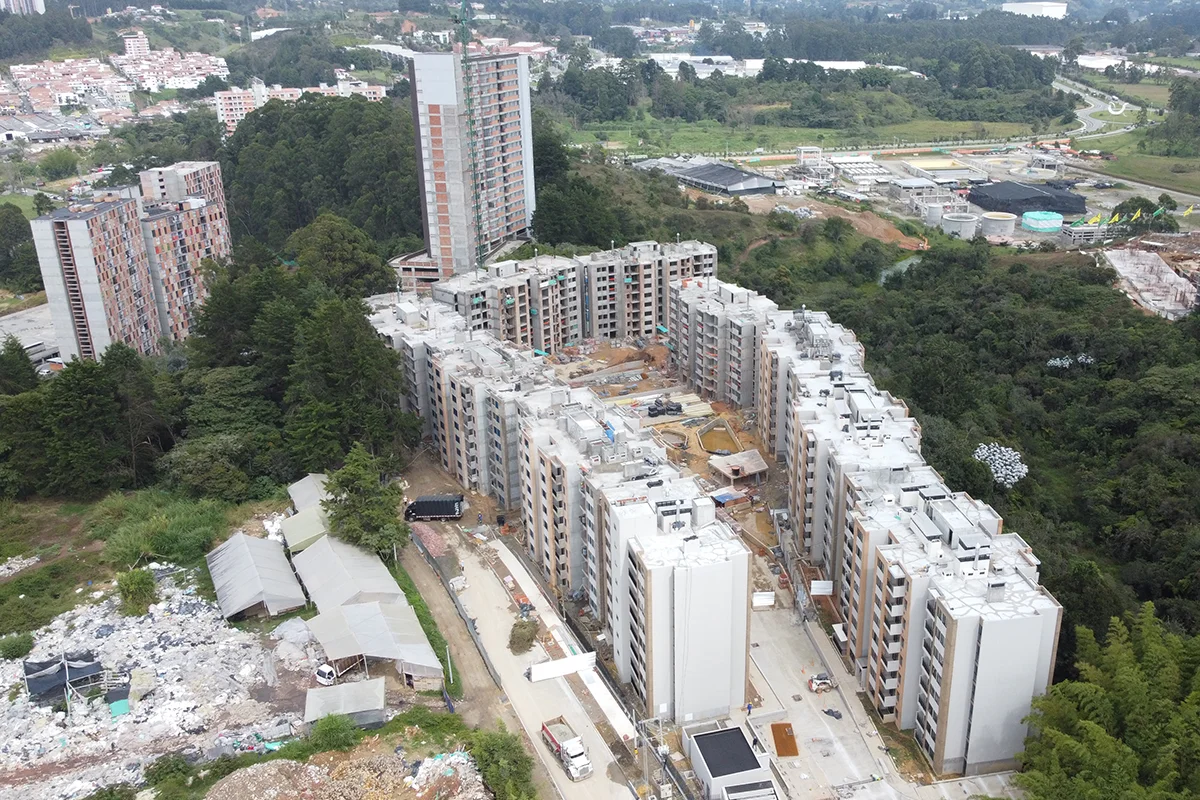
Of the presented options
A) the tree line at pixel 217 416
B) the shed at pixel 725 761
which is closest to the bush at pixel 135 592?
the tree line at pixel 217 416

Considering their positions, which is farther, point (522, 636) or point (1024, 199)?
point (1024, 199)

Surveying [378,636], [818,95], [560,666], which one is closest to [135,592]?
[378,636]

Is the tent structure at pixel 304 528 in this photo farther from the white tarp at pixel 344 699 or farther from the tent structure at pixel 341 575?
the white tarp at pixel 344 699

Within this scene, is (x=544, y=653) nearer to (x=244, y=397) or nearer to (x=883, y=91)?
(x=244, y=397)

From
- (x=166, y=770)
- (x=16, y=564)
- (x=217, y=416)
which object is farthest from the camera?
(x=217, y=416)

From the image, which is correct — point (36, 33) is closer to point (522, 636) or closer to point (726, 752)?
point (522, 636)
